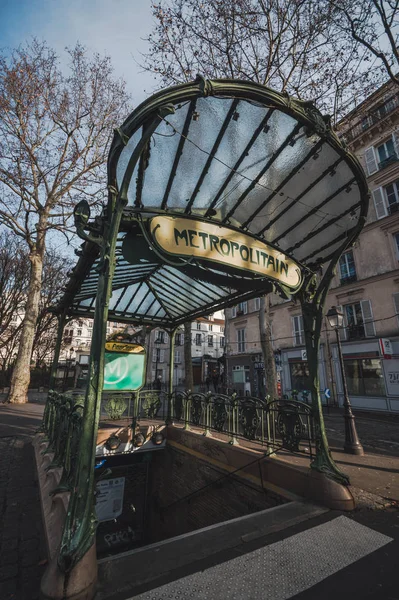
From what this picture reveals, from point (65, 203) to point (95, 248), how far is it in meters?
14.8

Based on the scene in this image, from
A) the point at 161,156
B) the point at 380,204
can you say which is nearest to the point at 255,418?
the point at 161,156

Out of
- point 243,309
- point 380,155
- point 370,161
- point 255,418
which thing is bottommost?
point 255,418

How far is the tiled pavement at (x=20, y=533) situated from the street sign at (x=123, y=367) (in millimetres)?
2179

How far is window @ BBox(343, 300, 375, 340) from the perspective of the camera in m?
17.8

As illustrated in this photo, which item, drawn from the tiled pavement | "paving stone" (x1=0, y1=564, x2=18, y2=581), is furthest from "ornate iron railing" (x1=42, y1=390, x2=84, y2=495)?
"paving stone" (x1=0, y1=564, x2=18, y2=581)

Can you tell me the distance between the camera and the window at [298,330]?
71.5ft

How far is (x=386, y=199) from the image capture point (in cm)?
1808

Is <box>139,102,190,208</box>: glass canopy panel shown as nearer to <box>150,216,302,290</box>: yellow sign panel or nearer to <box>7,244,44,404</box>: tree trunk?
<box>150,216,302,290</box>: yellow sign panel

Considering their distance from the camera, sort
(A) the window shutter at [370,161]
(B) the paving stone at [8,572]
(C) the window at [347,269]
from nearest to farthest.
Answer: (B) the paving stone at [8,572], (A) the window shutter at [370,161], (C) the window at [347,269]

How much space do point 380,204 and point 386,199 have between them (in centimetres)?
44

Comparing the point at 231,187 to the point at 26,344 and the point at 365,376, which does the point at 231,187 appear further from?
the point at 365,376

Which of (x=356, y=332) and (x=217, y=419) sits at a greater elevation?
(x=356, y=332)

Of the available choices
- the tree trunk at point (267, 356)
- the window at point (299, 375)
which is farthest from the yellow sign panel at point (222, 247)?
the window at point (299, 375)

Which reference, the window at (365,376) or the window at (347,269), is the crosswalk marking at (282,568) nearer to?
the window at (365,376)
